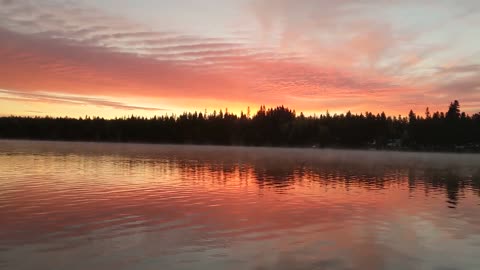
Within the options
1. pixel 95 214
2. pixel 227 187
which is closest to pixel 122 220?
pixel 95 214

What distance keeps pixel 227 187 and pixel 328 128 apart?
173548mm

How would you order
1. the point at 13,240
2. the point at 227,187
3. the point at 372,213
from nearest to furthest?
the point at 13,240 < the point at 372,213 < the point at 227,187

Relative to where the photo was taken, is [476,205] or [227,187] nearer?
[476,205]

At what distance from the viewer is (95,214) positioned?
1930cm

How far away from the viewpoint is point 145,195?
26.0 meters

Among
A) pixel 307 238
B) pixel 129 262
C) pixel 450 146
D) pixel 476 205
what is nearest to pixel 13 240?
pixel 129 262

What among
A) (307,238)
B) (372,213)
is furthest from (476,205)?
(307,238)

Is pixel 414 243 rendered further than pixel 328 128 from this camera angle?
No

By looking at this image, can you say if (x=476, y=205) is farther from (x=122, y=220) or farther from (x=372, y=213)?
(x=122, y=220)

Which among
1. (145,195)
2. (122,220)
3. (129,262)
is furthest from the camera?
(145,195)

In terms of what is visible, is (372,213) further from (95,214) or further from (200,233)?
(95,214)

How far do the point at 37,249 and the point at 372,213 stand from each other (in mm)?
16399

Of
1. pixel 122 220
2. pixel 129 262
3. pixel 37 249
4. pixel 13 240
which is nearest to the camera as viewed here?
pixel 129 262

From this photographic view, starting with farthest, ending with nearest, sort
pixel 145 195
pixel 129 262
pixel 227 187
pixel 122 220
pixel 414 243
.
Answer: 1. pixel 227 187
2. pixel 145 195
3. pixel 122 220
4. pixel 414 243
5. pixel 129 262
